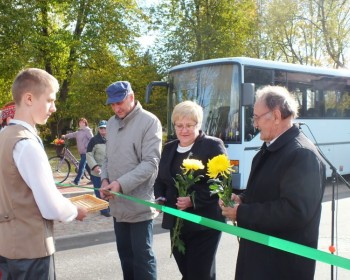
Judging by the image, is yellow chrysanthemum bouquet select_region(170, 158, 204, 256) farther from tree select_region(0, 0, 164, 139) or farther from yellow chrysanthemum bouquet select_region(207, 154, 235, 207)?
tree select_region(0, 0, 164, 139)

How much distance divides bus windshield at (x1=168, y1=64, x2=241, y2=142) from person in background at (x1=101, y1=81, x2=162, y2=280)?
6051 millimetres

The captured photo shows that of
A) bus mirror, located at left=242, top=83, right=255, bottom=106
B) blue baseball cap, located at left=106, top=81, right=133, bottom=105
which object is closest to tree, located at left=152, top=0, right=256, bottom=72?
bus mirror, located at left=242, top=83, right=255, bottom=106

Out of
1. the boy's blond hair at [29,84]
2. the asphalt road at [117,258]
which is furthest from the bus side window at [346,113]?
the boy's blond hair at [29,84]

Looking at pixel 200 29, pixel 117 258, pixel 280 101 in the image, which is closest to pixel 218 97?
pixel 117 258

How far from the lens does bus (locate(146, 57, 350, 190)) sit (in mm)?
9477

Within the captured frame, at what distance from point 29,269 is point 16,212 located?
1.12 feet

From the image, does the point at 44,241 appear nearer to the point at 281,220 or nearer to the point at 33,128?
the point at 33,128

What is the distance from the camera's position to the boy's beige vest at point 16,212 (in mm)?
2309

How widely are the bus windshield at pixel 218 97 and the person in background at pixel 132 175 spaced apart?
238 inches

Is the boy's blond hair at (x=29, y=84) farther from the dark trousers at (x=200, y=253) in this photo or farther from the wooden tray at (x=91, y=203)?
the dark trousers at (x=200, y=253)

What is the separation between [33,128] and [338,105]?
11789 millimetres

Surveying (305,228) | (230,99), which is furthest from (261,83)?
(305,228)

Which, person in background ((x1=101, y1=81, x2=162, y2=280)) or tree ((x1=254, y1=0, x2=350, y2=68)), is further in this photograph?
tree ((x1=254, y1=0, x2=350, y2=68))

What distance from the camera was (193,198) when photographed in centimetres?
322
